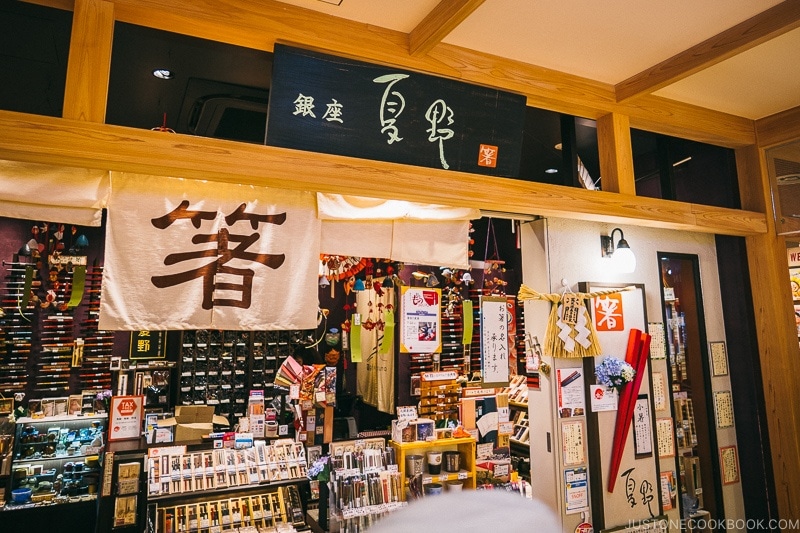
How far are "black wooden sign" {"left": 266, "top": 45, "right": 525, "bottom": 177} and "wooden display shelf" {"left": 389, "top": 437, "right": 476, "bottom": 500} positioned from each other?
3.26 meters

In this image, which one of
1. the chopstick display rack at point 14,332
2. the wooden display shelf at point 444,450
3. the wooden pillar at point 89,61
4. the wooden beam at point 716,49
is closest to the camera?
the wooden pillar at point 89,61

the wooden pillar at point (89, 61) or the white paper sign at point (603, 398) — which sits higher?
the wooden pillar at point (89, 61)

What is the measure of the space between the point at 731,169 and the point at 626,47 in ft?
8.73

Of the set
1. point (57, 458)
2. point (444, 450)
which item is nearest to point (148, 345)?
point (57, 458)

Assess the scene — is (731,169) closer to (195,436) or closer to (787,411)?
(787,411)

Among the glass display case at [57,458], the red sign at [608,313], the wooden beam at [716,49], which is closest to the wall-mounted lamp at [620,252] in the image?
the red sign at [608,313]

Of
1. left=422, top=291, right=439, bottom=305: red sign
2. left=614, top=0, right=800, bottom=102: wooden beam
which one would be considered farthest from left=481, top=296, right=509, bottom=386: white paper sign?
left=614, top=0, right=800, bottom=102: wooden beam

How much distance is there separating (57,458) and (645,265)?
8.00 metres

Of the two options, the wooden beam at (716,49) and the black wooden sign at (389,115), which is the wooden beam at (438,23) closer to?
the black wooden sign at (389,115)

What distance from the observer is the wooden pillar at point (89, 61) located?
9.30ft

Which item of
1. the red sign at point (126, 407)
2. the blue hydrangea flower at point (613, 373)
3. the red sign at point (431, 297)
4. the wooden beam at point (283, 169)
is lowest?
the red sign at point (126, 407)

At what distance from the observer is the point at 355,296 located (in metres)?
11.7

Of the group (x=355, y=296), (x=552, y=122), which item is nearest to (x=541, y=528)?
(x=552, y=122)

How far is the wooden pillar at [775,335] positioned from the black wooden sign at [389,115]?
3.15m
